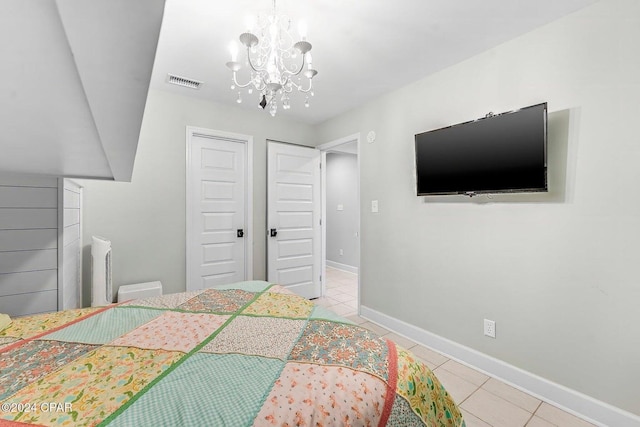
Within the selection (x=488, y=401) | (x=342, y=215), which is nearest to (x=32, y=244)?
(x=488, y=401)

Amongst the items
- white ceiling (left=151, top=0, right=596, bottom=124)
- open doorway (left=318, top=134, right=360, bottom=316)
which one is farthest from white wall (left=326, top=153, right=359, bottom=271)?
white ceiling (left=151, top=0, right=596, bottom=124)

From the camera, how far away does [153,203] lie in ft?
9.13

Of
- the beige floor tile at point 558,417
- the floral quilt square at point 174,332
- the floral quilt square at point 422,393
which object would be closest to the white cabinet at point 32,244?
the floral quilt square at point 174,332

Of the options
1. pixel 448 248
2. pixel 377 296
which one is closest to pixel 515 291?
pixel 448 248

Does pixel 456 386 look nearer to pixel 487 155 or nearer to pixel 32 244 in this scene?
pixel 487 155

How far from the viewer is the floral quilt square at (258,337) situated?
3.33 feet

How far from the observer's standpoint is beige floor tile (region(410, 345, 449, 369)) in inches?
90.5

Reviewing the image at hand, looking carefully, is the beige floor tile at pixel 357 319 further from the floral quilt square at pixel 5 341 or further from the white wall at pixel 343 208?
the floral quilt square at pixel 5 341

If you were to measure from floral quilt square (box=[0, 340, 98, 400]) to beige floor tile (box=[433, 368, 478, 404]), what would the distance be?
211 cm

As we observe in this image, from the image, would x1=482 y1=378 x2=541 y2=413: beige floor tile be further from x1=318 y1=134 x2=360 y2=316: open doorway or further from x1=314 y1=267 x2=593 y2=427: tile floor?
x1=318 y1=134 x2=360 y2=316: open doorway

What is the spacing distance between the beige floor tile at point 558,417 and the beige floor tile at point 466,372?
0.36m

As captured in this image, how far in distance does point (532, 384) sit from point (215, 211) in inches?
125

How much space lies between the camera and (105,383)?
80 cm

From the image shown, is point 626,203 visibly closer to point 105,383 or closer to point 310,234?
point 105,383
